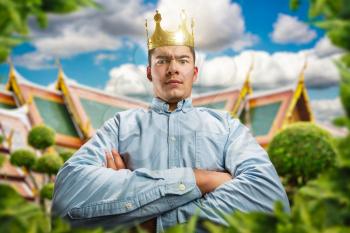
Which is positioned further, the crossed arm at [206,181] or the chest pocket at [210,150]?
the chest pocket at [210,150]

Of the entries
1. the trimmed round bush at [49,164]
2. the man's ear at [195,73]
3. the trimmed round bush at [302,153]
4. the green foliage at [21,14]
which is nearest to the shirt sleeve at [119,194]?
the man's ear at [195,73]

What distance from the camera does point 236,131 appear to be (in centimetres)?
264

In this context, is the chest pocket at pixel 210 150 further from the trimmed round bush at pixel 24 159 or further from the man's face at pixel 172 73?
the trimmed round bush at pixel 24 159

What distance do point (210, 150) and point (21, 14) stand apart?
1.42 metres

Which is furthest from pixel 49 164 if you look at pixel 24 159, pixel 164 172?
pixel 164 172

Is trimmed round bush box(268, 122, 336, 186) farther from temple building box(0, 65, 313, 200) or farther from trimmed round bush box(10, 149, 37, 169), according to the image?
trimmed round bush box(10, 149, 37, 169)

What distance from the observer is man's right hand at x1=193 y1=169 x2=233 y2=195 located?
2.29 m

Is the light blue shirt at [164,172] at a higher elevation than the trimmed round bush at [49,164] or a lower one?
higher

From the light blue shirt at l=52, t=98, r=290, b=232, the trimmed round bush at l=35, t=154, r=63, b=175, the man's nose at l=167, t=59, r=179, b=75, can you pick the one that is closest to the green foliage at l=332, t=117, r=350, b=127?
the light blue shirt at l=52, t=98, r=290, b=232

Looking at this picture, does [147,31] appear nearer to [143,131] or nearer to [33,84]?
[143,131]

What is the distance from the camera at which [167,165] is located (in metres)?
2.52

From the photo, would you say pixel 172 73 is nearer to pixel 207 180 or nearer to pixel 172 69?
pixel 172 69

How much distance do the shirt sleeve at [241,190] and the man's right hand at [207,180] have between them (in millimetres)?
23

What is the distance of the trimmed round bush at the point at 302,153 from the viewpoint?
9273mm
